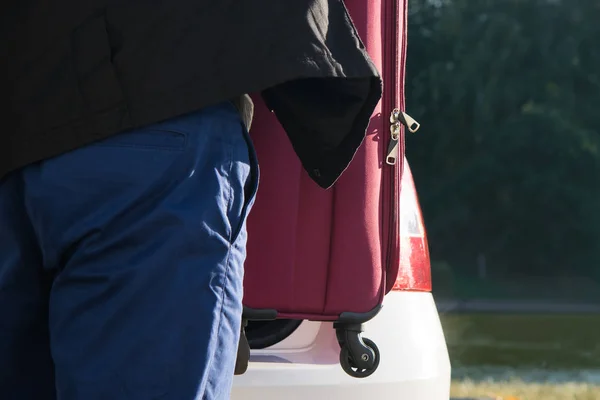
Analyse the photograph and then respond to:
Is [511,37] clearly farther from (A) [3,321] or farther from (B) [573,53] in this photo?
(A) [3,321]

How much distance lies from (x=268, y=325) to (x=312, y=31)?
2.99 ft

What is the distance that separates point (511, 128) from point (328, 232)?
23492mm

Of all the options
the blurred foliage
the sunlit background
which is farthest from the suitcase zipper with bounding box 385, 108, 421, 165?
the blurred foliage

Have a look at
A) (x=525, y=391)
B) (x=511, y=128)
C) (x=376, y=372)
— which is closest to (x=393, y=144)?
(x=376, y=372)

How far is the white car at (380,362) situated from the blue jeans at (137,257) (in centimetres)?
66

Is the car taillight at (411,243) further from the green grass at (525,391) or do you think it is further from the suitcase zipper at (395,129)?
the green grass at (525,391)

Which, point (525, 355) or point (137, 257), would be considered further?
point (525, 355)

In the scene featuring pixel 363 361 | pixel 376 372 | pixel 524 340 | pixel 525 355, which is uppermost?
pixel 363 361

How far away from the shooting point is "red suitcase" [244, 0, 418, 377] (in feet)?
5.67

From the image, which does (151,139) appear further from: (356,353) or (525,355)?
(525,355)

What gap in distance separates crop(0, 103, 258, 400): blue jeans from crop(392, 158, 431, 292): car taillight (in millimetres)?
1034

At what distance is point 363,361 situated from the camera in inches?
70.5

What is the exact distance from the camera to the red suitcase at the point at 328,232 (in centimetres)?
173

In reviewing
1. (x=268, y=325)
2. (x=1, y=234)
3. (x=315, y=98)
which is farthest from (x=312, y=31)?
(x=268, y=325)
